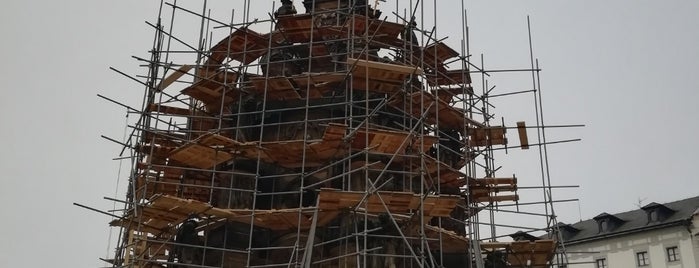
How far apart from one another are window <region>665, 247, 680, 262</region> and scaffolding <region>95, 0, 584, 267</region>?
23314 mm

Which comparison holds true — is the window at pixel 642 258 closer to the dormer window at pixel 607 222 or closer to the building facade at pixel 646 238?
the building facade at pixel 646 238

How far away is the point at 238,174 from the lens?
75.5 feet

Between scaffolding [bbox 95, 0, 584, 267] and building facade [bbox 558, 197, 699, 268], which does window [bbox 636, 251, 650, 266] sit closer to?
building facade [bbox 558, 197, 699, 268]

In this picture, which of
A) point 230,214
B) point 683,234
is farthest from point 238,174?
point 683,234

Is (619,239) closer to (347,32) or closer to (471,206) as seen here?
(471,206)

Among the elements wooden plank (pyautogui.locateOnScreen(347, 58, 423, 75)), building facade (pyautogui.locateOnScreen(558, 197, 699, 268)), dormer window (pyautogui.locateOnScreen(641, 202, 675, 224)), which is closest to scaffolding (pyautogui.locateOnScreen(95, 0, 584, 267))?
wooden plank (pyautogui.locateOnScreen(347, 58, 423, 75))

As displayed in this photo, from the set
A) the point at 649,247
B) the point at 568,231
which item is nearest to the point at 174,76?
the point at 649,247

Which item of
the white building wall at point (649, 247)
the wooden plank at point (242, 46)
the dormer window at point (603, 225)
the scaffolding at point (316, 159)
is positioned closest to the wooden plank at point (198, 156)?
the scaffolding at point (316, 159)

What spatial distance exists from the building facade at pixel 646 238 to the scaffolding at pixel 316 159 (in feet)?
65.9

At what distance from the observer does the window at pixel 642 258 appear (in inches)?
1874

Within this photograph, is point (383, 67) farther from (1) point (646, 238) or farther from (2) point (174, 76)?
(1) point (646, 238)

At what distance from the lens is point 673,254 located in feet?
152

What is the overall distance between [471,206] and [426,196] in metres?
5.78

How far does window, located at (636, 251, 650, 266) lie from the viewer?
47.6 metres
